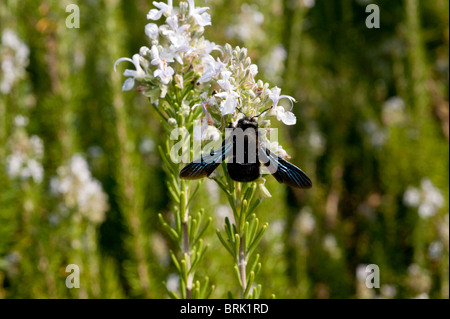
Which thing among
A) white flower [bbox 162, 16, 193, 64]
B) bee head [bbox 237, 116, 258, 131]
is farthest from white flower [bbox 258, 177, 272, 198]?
white flower [bbox 162, 16, 193, 64]

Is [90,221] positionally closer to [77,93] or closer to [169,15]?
[77,93]

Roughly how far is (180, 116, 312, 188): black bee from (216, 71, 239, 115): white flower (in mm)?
74

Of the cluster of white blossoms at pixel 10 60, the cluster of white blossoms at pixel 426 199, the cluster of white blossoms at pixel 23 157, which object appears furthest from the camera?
the cluster of white blossoms at pixel 426 199

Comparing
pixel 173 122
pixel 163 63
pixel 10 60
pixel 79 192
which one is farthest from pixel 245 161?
pixel 10 60

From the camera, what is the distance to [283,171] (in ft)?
4.24

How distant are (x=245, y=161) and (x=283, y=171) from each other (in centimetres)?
12

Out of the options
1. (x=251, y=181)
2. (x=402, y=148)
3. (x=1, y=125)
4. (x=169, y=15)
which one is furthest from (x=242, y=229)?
(x=402, y=148)

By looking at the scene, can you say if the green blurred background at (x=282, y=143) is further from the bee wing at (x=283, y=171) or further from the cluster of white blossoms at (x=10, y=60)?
the bee wing at (x=283, y=171)

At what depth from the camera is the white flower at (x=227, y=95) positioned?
1180 mm

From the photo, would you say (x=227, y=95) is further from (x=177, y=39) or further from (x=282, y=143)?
(x=282, y=143)

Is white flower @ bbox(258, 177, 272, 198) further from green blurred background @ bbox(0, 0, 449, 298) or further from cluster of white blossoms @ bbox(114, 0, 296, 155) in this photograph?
green blurred background @ bbox(0, 0, 449, 298)

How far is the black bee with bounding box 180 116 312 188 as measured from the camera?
125cm

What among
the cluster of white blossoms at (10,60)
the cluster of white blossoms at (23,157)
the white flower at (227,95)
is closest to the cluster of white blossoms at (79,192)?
the cluster of white blossoms at (23,157)

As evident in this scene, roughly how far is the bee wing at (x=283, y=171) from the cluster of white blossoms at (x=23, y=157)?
1.67 m
